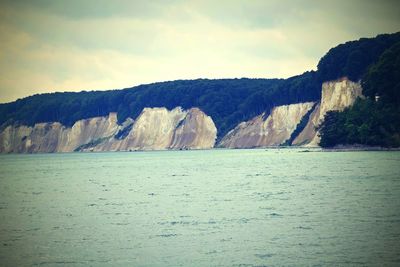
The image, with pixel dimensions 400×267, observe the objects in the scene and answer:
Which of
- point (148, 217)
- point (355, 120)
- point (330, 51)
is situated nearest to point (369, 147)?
point (355, 120)

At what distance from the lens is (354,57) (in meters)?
128

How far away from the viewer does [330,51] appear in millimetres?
139375

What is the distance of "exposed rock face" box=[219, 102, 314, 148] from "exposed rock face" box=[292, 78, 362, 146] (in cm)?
917

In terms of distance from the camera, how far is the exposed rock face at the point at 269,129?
158125 mm

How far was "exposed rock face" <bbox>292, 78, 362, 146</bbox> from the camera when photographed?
129 metres

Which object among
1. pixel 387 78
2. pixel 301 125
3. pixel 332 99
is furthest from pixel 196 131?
pixel 387 78

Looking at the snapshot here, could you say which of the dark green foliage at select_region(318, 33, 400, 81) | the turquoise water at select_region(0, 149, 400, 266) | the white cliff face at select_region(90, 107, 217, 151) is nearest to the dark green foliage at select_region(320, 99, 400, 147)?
the dark green foliage at select_region(318, 33, 400, 81)

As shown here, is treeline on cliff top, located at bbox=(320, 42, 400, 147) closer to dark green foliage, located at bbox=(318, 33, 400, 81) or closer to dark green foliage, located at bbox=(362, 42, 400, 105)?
dark green foliage, located at bbox=(362, 42, 400, 105)

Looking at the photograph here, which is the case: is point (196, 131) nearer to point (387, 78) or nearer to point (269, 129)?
point (269, 129)

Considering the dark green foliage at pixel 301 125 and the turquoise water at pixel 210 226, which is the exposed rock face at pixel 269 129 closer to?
the dark green foliage at pixel 301 125

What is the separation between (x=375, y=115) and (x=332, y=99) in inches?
1486

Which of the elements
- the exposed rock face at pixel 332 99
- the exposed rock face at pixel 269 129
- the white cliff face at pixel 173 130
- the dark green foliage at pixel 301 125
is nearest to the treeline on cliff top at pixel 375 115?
the exposed rock face at pixel 332 99

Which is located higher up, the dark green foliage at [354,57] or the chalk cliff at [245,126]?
the dark green foliage at [354,57]

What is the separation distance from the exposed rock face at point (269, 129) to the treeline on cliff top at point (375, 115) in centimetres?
4849
